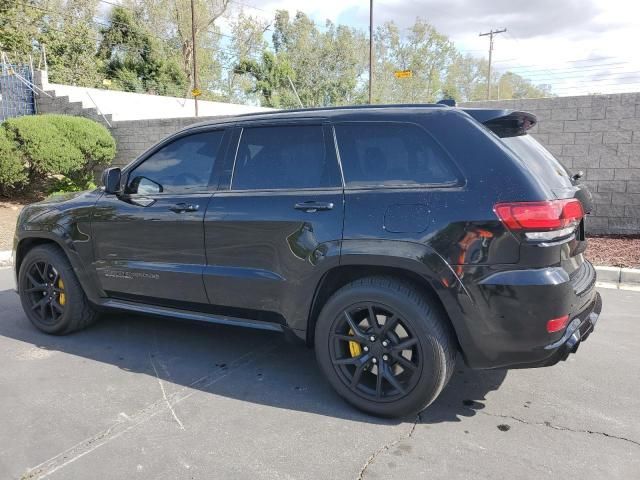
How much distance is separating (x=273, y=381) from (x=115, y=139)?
12.0 m

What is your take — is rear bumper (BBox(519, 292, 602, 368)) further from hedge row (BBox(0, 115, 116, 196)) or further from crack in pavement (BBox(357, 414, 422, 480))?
hedge row (BBox(0, 115, 116, 196))

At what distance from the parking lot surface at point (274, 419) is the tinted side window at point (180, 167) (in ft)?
4.43

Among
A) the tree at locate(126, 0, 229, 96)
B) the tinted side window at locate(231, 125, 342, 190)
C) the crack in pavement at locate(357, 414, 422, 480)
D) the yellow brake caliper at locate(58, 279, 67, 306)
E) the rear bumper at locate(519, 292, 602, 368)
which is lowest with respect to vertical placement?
the crack in pavement at locate(357, 414, 422, 480)

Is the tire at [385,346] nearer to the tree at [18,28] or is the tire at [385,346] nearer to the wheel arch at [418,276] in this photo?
the wheel arch at [418,276]

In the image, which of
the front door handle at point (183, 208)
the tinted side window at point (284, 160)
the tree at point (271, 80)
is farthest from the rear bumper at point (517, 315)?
the tree at point (271, 80)

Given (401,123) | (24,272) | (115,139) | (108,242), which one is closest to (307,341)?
(401,123)

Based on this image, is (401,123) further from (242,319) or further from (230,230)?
(242,319)

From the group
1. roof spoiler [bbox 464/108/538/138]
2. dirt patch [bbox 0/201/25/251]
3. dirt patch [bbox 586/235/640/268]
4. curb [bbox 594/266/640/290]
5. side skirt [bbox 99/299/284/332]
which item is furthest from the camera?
dirt patch [bbox 0/201/25/251]

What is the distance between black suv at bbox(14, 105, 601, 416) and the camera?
275 cm

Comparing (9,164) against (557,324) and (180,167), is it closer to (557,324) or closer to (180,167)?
(180,167)

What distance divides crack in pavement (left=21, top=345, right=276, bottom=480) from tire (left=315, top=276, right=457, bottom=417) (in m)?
0.92

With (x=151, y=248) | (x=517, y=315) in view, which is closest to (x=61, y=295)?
(x=151, y=248)

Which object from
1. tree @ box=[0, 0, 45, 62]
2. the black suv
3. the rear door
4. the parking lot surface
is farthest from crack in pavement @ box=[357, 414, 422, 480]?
tree @ box=[0, 0, 45, 62]

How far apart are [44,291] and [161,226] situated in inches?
62.5
